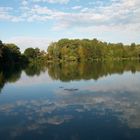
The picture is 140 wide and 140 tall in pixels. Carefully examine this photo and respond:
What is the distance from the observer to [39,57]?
125875 millimetres

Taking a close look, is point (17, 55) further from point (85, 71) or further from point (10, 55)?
point (85, 71)

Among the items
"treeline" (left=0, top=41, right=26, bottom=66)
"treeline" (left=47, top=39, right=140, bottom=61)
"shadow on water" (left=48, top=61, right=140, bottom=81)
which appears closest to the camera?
"shadow on water" (left=48, top=61, right=140, bottom=81)

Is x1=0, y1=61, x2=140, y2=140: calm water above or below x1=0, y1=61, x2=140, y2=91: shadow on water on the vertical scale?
above

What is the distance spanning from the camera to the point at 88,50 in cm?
11981

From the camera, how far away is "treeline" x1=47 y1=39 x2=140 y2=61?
370ft

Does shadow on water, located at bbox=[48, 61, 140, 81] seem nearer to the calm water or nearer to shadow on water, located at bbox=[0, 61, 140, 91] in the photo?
shadow on water, located at bbox=[0, 61, 140, 91]

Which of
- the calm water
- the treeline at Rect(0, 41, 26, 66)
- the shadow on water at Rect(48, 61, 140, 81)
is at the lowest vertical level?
the shadow on water at Rect(48, 61, 140, 81)

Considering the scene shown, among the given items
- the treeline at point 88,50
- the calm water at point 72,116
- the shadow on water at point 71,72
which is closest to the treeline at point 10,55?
the treeline at point 88,50

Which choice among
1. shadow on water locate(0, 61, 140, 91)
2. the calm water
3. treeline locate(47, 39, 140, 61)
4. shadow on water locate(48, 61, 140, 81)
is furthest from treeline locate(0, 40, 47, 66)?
the calm water

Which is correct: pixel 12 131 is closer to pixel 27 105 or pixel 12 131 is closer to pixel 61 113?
pixel 61 113

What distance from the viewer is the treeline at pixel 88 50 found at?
370 feet

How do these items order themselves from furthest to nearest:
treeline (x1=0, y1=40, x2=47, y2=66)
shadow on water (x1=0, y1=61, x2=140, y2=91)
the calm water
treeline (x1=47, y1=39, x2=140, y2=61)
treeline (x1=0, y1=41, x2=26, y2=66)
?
1. treeline (x1=47, y1=39, x2=140, y2=61)
2. treeline (x1=0, y1=40, x2=47, y2=66)
3. treeline (x1=0, y1=41, x2=26, y2=66)
4. shadow on water (x1=0, y1=61, x2=140, y2=91)
5. the calm water

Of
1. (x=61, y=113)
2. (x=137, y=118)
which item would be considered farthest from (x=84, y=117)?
(x=137, y=118)

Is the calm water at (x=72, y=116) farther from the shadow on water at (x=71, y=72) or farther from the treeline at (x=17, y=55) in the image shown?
the treeline at (x=17, y=55)
